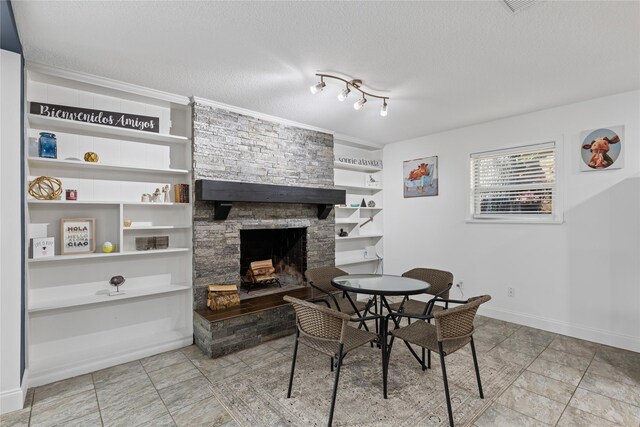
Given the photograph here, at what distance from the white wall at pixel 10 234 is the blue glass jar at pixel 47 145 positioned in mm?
446

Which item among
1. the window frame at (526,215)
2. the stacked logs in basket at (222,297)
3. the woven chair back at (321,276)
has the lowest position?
the stacked logs in basket at (222,297)

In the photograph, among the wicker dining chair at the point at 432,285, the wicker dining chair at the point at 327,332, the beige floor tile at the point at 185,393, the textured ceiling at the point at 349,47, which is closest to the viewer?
the textured ceiling at the point at 349,47

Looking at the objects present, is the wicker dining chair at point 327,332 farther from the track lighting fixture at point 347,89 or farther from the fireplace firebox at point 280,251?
the fireplace firebox at point 280,251

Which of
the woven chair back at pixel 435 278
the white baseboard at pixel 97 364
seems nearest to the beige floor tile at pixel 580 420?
the woven chair back at pixel 435 278

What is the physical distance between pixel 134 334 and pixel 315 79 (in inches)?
119

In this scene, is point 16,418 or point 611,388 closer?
point 16,418

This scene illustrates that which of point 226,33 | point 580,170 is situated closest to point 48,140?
point 226,33

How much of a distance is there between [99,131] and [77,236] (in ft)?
3.24

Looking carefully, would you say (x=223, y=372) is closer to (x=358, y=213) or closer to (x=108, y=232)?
(x=108, y=232)

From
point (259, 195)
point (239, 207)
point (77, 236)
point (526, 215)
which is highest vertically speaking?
point (259, 195)

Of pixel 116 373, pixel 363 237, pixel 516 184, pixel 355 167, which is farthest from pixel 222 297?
pixel 516 184

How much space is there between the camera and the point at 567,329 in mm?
3469

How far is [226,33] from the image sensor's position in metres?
2.11

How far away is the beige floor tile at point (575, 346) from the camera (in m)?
3.05
